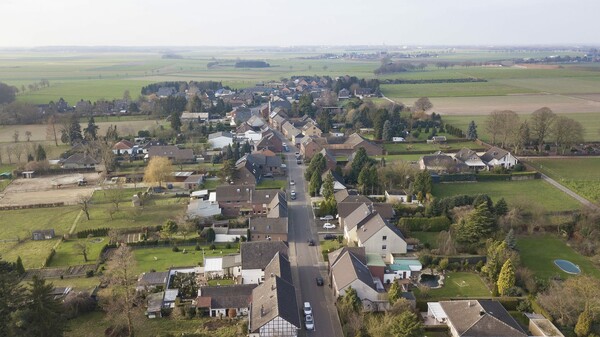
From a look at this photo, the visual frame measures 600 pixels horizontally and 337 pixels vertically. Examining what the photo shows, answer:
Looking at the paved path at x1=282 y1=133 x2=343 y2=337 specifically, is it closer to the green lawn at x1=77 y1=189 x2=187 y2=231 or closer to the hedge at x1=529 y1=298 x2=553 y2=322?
the green lawn at x1=77 y1=189 x2=187 y2=231

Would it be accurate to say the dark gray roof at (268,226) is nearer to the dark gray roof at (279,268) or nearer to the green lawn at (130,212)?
the dark gray roof at (279,268)

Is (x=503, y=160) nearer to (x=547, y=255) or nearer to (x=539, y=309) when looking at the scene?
(x=547, y=255)

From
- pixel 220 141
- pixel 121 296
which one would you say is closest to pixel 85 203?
pixel 121 296

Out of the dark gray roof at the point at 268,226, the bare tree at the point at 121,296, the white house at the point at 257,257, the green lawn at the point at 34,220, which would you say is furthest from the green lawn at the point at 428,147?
the bare tree at the point at 121,296

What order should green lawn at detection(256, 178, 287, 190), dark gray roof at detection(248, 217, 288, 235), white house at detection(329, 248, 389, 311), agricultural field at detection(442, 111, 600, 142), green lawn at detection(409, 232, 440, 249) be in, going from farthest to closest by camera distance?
agricultural field at detection(442, 111, 600, 142) < green lawn at detection(256, 178, 287, 190) < dark gray roof at detection(248, 217, 288, 235) < green lawn at detection(409, 232, 440, 249) < white house at detection(329, 248, 389, 311)

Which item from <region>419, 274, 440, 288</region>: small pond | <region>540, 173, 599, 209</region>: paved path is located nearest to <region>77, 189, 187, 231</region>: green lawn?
<region>419, 274, 440, 288</region>: small pond
